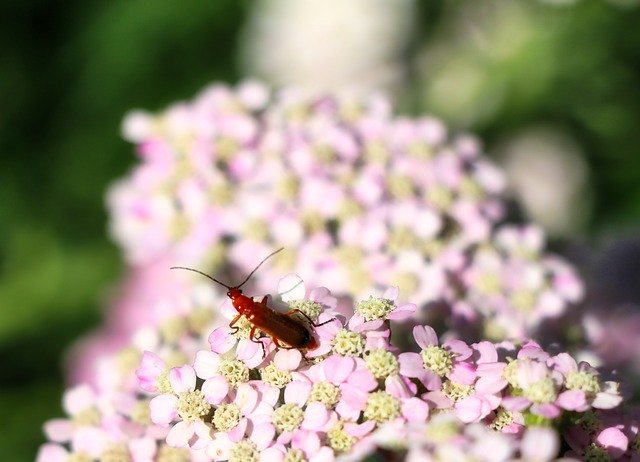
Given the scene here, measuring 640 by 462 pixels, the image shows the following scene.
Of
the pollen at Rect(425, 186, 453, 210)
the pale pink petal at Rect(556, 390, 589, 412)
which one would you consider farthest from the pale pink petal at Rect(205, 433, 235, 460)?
the pollen at Rect(425, 186, 453, 210)

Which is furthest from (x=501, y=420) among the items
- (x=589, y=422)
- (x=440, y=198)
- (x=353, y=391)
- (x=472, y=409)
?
(x=440, y=198)

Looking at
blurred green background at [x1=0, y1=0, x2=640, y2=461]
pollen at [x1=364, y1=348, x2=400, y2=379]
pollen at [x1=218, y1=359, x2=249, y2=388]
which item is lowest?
pollen at [x1=364, y1=348, x2=400, y2=379]

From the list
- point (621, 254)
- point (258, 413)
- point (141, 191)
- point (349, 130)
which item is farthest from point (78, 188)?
point (258, 413)

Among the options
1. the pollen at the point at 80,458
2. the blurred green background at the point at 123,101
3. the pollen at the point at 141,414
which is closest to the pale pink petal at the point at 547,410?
the pollen at the point at 141,414

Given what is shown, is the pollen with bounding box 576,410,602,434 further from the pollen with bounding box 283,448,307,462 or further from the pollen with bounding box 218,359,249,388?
the pollen with bounding box 218,359,249,388

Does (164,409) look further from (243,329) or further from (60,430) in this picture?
(60,430)

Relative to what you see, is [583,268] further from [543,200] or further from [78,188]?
[78,188]
